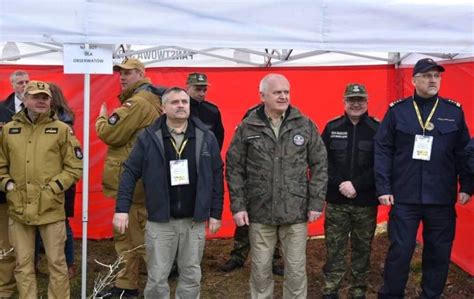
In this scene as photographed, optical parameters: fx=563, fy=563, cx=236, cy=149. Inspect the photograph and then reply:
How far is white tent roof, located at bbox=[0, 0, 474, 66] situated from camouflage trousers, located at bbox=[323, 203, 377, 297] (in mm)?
1276

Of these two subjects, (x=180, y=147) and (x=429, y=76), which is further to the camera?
(x=429, y=76)

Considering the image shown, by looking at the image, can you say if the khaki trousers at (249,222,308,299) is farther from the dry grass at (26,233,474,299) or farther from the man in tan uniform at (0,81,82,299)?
the man in tan uniform at (0,81,82,299)

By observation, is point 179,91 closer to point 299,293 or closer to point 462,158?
point 299,293

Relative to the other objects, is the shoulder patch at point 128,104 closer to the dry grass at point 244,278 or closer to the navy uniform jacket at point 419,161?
the dry grass at point 244,278

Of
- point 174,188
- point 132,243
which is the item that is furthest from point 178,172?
point 132,243

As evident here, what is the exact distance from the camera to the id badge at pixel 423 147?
3744 mm

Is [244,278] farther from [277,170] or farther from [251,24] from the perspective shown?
[251,24]

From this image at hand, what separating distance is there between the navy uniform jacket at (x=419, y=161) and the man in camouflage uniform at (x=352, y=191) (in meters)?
0.23

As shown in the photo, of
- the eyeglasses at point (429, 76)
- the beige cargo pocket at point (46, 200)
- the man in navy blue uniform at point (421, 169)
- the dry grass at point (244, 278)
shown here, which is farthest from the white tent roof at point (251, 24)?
the dry grass at point (244, 278)

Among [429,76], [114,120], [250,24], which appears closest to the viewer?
[250,24]

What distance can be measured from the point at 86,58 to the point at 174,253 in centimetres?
136

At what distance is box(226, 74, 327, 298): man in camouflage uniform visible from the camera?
11.8 feet

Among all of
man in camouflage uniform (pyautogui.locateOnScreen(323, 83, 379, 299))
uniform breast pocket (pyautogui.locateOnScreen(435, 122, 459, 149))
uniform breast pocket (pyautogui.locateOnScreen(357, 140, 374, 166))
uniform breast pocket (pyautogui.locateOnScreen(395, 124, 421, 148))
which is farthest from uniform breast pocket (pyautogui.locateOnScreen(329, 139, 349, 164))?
uniform breast pocket (pyautogui.locateOnScreen(435, 122, 459, 149))

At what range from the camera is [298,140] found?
3631 millimetres
